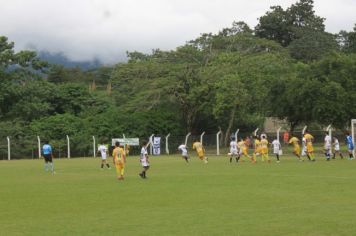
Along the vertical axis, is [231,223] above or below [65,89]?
below

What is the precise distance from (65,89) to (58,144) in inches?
439

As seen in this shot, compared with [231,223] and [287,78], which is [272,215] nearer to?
[231,223]

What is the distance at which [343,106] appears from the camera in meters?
44.7

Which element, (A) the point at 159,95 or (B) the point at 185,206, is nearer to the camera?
(B) the point at 185,206

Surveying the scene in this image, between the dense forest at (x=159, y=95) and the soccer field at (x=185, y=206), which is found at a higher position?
the dense forest at (x=159, y=95)

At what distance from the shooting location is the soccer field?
11539 millimetres

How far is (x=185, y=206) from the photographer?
15.2 meters

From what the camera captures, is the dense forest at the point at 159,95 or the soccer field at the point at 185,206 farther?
the dense forest at the point at 159,95

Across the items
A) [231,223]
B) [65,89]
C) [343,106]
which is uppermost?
[65,89]

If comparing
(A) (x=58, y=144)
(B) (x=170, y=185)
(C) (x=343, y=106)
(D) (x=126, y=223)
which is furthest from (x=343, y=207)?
(A) (x=58, y=144)

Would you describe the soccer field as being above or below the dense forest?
below

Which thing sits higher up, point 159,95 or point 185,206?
point 159,95

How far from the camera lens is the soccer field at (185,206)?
11.5 metres

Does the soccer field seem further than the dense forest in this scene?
No
